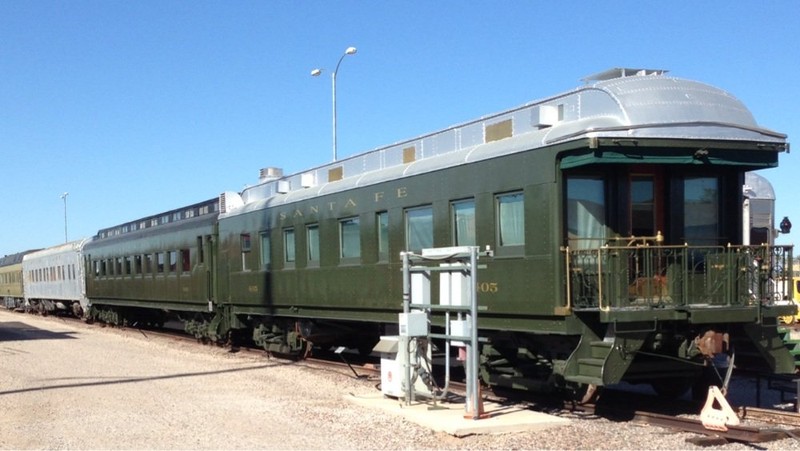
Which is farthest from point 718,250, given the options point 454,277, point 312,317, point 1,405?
point 1,405

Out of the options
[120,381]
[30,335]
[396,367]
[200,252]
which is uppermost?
[200,252]

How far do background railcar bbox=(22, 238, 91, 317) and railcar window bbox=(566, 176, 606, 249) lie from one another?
28.4 metres

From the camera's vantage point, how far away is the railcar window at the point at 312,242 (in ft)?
49.5

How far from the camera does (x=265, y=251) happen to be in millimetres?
17266

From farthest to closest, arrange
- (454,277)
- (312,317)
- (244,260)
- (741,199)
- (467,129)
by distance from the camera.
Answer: (244,260)
(312,317)
(467,129)
(741,199)
(454,277)

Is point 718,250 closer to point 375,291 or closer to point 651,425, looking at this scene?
point 651,425

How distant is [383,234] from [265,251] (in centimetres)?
488

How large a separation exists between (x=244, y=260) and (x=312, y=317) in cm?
352

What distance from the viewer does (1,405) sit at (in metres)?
11.5

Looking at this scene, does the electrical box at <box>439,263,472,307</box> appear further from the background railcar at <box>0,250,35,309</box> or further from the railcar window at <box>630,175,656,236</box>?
the background railcar at <box>0,250,35,309</box>

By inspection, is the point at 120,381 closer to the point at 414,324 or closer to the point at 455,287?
the point at 414,324

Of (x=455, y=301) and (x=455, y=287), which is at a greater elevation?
(x=455, y=287)

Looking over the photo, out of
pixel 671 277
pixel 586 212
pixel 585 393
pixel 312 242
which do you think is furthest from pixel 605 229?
pixel 312 242

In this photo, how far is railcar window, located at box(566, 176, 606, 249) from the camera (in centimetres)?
995
